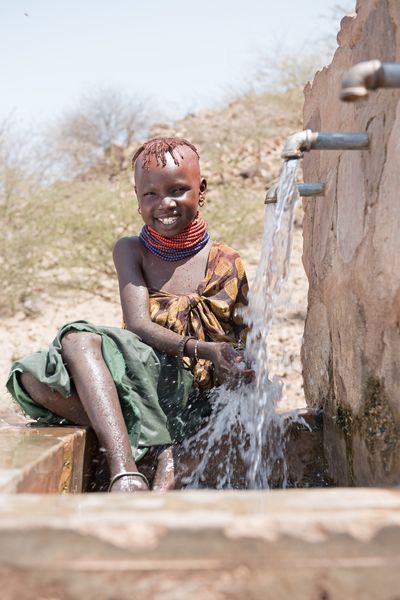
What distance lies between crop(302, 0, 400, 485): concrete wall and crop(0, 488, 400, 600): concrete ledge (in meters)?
0.73

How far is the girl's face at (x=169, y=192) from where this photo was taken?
2475 millimetres

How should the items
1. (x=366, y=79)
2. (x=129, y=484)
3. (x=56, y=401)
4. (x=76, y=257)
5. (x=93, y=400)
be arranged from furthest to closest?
(x=76, y=257)
(x=56, y=401)
(x=93, y=400)
(x=129, y=484)
(x=366, y=79)

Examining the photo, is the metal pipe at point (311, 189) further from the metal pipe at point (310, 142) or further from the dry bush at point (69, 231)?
the dry bush at point (69, 231)

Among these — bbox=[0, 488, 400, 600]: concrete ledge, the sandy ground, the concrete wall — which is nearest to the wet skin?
the concrete wall

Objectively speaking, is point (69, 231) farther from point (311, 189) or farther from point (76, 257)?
point (311, 189)

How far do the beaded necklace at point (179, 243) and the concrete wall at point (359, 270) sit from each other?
1.39 feet

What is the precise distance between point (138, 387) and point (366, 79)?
125 centimetres

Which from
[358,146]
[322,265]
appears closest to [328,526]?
[358,146]

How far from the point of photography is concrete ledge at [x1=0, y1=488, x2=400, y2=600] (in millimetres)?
982

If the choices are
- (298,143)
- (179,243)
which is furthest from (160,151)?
(298,143)

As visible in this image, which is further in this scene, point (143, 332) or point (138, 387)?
point (143, 332)

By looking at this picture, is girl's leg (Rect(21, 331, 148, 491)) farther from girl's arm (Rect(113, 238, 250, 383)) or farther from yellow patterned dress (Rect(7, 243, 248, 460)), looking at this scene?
girl's arm (Rect(113, 238, 250, 383))

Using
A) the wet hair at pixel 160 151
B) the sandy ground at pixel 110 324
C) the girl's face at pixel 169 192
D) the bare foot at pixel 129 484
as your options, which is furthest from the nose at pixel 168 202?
the sandy ground at pixel 110 324

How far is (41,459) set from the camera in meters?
1.66
